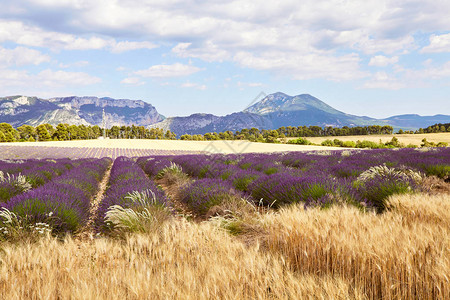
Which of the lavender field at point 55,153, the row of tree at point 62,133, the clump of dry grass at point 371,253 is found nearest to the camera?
the clump of dry grass at point 371,253

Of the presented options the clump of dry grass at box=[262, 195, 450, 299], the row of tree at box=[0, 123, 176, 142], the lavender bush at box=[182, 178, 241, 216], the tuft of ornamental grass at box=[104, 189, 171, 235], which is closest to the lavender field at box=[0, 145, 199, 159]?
the lavender bush at box=[182, 178, 241, 216]

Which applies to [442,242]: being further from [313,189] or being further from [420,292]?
[313,189]

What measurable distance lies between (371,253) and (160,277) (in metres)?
1.29

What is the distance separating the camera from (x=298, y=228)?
222 cm

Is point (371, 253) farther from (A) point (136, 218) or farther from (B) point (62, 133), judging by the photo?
(B) point (62, 133)

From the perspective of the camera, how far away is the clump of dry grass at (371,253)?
145 cm

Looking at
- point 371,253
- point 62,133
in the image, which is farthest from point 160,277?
point 62,133

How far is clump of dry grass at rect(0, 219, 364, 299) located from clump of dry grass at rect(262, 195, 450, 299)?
20 cm

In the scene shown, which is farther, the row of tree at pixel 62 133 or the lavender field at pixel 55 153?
the row of tree at pixel 62 133

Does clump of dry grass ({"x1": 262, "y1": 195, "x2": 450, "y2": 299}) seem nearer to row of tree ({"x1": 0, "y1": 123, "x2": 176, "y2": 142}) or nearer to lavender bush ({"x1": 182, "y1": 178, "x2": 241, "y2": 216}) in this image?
lavender bush ({"x1": 182, "y1": 178, "x2": 241, "y2": 216})

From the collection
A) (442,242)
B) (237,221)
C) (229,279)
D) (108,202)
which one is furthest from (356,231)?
(108,202)

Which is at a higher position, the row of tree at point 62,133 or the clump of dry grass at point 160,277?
the row of tree at point 62,133

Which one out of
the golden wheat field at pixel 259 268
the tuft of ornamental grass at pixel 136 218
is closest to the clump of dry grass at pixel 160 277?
the golden wheat field at pixel 259 268

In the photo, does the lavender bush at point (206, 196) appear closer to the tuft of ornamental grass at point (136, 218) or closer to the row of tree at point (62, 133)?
the tuft of ornamental grass at point (136, 218)
